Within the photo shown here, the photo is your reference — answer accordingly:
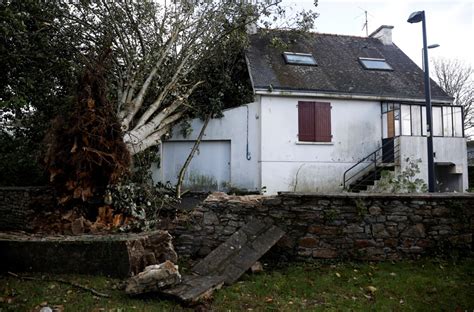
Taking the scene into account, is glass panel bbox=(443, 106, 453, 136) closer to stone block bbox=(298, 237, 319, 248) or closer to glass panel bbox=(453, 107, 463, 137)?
glass panel bbox=(453, 107, 463, 137)

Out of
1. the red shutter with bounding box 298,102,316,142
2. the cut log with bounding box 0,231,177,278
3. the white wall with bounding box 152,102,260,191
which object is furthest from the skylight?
the cut log with bounding box 0,231,177,278

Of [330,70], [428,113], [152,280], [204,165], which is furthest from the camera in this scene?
[330,70]

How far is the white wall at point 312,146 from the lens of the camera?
12289 millimetres

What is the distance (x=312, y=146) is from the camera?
1272 centimetres

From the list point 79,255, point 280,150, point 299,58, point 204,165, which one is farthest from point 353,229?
point 299,58

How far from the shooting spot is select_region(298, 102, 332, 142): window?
→ 41.7ft

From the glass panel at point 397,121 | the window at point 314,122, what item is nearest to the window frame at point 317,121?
the window at point 314,122

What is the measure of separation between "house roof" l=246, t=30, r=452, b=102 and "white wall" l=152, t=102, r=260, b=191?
135 cm

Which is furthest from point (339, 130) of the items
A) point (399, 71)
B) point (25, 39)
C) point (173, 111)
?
point (25, 39)

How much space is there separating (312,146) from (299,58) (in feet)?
13.6

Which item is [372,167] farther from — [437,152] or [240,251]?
[240,251]

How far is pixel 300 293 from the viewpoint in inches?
Result: 204

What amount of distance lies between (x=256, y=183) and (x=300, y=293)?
23.7 feet

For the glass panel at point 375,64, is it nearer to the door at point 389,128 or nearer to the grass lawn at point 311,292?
the door at point 389,128
